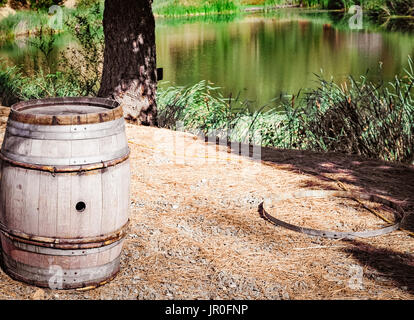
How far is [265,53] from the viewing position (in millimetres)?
17438

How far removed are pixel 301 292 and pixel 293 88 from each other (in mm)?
9947

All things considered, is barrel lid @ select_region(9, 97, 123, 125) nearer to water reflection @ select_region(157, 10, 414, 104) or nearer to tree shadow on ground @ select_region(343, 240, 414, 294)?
tree shadow on ground @ select_region(343, 240, 414, 294)

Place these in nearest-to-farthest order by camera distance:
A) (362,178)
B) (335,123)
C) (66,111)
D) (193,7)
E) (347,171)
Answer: (66,111) → (362,178) → (347,171) → (335,123) → (193,7)

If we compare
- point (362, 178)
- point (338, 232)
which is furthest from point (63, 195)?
point (362, 178)

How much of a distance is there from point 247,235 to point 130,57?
3.90 m

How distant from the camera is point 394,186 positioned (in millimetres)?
5676

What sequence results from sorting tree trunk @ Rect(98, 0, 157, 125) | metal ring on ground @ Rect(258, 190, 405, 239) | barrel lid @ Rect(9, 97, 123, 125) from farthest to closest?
tree trunk @ Rect(98, 0, 157, 125)
metal ring on ground @ Rect(258, 190, 405, 239)
barrel lid @ Rect(9, 97, 123, 125)

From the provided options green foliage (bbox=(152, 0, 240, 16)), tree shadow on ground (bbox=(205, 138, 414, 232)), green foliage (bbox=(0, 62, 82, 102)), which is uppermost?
green foliage (bbox=(152, 0, 240, 16))

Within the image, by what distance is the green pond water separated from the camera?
13.8 m

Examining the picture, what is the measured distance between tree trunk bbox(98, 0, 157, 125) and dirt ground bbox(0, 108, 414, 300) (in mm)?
1322

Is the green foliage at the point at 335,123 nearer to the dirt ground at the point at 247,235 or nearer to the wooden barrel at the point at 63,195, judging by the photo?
the dirt ground at the point at 247,235

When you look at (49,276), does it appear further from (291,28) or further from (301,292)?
(291,28)

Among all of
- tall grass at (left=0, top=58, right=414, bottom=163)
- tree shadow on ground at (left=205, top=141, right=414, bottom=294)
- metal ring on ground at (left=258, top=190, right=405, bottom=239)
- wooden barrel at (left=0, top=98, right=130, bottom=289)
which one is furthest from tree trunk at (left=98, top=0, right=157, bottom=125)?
wooden barrel at (left=0, top=98, right=130, bottom=289)

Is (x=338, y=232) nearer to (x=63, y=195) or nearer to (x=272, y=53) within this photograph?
(x=63, y=195)
